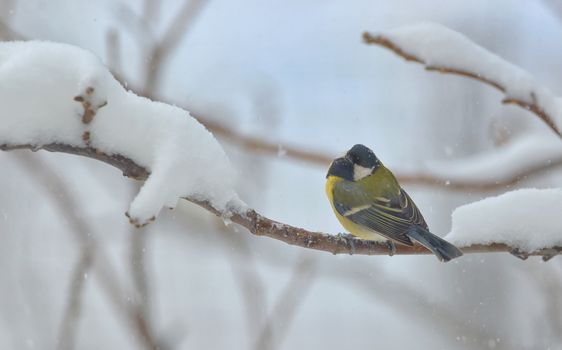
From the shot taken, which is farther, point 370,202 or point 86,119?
point 370,202

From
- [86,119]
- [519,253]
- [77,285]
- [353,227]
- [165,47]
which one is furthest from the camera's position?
[165,47]

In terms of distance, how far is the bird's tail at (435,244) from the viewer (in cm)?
136

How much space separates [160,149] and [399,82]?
5.27 meters

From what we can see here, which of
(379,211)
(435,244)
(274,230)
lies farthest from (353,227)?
(274,230)

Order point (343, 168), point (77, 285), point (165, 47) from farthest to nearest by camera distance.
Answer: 1. point (165, 47)
2. point (343, 168)
3. point (77, 285)

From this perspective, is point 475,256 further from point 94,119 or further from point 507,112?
point 94,119

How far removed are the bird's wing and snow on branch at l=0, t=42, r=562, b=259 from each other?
85cm

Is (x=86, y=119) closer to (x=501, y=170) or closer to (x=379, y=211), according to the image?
(x=379, y=211)

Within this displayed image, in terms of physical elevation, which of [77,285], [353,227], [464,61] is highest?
[464,61]

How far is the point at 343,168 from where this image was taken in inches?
84.0

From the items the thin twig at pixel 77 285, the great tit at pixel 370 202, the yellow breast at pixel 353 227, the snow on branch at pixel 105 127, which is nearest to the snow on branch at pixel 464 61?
the snow on branch at pixel 105 127

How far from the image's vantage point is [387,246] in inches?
57.7

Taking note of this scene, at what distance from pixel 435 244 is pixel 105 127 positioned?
2.93ft

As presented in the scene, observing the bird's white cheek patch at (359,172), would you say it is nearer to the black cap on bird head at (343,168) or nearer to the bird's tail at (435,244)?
the black cap on bird head at (343,168)
